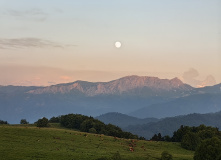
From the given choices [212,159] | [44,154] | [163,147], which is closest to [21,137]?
[44,154]

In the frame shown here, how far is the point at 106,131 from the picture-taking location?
129000 millimetres

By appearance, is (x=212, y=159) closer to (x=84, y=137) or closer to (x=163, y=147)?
(x=163, y=147)

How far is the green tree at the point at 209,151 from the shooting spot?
5944cm

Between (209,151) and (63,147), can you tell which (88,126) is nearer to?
(63,147)

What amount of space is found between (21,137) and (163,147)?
4427 centimetres

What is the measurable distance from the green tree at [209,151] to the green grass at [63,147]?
24.0 feet

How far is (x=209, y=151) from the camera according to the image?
60312 mm

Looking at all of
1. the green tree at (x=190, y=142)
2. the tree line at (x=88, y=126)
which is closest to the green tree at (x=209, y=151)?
the green tree at (x=190, y=142)

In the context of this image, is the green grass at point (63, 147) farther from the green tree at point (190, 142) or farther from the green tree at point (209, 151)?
the green tree at point (209, 151)

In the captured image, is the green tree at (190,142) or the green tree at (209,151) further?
the green tree at (190,142)

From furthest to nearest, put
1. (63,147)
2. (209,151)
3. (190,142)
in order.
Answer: (190,142)
(63,147)
(209,151)

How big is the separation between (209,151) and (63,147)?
3608 cm

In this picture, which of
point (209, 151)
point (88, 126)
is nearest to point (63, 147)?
point (209, 151)

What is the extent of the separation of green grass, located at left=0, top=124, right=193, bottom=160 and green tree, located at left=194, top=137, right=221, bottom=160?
7.32m
